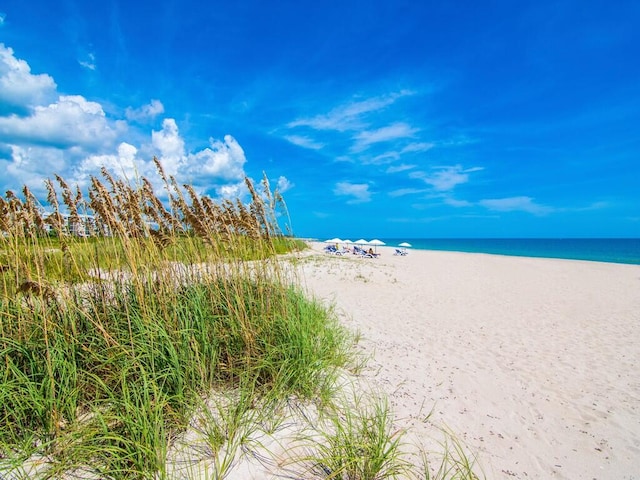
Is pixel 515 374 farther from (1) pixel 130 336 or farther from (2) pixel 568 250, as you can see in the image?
(2) pixel 568 250

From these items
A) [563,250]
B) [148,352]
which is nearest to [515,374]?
[148,352]

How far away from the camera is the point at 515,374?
213 inches

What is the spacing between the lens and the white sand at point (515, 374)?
341 cm

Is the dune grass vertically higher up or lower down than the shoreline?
lower down

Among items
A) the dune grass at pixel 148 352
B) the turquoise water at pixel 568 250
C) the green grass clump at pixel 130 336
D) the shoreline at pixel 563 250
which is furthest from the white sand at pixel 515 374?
the turquoise water at pixel 568 250

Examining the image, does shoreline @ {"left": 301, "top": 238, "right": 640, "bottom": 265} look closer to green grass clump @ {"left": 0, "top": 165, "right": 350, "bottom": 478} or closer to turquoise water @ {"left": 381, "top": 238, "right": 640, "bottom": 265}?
turquoise water @ {"left": 381, "top": 238, "right": 640, "bottom": 265}

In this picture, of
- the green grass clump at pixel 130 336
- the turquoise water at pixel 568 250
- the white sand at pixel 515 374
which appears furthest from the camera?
the turquoise water at pixel 568 250

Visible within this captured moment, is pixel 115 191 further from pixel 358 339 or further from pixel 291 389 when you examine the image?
pixel 358 339

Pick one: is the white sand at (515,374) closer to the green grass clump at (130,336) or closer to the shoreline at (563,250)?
the green grass clump at (130,336)

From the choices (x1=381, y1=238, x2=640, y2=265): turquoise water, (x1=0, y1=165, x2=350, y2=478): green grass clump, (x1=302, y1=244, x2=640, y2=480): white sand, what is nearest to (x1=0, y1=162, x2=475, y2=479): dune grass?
(x1=0, y1=165, x2=350, y2=478): green grass clump

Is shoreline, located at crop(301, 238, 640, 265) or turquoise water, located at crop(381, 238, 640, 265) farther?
turquoise water, located at crop(381, 238, 640, 265)

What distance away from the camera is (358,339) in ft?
19.4

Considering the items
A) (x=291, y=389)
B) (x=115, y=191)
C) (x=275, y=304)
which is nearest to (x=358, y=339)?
(x=275, y=304)

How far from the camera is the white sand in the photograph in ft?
11.2
